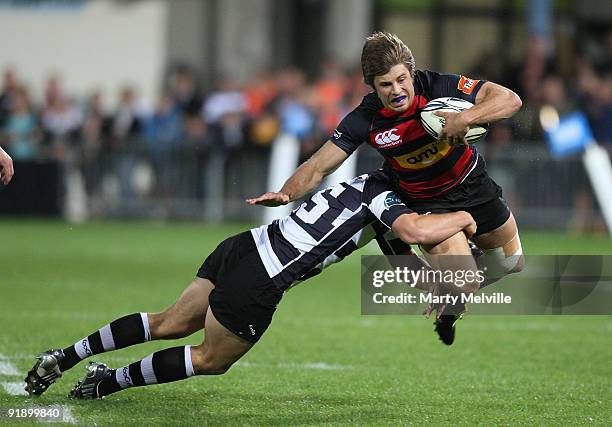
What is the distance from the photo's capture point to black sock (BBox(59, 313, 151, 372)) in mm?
7156

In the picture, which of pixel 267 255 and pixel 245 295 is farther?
pixel 267 255

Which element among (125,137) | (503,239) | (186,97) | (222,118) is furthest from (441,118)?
(186,97)

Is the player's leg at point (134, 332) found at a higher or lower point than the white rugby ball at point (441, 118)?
lower

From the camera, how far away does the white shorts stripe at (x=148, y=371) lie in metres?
6.83

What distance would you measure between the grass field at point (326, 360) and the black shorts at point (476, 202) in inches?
42.8

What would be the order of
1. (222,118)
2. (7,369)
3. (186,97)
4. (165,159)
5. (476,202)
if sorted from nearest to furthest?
(476,202), (7,369), (165,159), (222,118), (186,97)

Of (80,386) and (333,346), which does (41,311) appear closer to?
(333,346)

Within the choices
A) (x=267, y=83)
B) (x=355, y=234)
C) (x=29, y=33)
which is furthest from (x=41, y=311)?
(x=29, y=33)

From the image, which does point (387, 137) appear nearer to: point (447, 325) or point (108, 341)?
point (447, 325)

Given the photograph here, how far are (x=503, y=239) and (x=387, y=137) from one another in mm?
1317

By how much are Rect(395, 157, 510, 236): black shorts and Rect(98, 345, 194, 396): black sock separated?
1614 millimetres

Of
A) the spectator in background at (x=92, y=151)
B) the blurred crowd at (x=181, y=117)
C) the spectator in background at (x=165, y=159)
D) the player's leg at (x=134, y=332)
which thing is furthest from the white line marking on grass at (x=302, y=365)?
the spectator in background at (x=92, y=151)

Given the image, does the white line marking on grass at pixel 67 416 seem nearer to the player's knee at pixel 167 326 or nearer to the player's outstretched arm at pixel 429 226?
the player's knee at pixel 167 326

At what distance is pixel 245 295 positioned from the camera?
21.9ft
